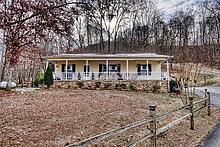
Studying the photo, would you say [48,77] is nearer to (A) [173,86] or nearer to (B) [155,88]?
(B) [155,88]

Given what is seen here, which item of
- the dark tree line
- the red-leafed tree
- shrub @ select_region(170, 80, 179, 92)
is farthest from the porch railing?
the red-leafed tree

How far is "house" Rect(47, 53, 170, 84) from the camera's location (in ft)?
105

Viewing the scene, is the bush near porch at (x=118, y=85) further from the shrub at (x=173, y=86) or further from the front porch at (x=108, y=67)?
the front porch at (x=108, y=67)

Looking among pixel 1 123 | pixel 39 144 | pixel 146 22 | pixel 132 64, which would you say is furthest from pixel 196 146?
pixel 146 22

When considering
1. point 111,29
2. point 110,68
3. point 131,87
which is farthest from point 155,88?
point 111,29

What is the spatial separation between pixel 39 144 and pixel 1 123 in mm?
3533

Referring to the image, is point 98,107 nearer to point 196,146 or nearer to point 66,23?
point 196,146

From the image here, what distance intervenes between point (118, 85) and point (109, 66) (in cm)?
424

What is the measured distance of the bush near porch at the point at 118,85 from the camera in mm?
30375

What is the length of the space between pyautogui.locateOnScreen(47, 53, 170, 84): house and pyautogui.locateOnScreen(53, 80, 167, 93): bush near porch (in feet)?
3.18

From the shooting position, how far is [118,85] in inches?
1200

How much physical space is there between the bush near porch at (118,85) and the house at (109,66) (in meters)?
0.97

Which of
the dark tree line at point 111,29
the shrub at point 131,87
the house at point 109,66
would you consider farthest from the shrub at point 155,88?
the dark tree line at point 111,29

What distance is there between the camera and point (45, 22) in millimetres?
3578
